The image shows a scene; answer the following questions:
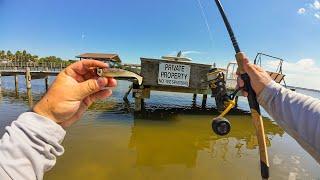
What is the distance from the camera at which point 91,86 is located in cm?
173

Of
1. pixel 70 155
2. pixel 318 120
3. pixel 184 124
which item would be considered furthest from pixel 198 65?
pixel 318 120

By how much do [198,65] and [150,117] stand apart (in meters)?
4.65

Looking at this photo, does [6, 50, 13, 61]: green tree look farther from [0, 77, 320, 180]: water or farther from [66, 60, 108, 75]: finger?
[66, 60, 108, 75]: finger

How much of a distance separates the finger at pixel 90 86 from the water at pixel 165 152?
797 cm

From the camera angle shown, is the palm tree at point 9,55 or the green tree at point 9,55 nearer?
the green tree at point 9,55

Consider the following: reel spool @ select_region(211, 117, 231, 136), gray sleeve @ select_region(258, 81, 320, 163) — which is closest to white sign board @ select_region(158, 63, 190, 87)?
reel spool @ select_region(211, 117, 231, 136)

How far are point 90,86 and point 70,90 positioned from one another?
114 millimetres

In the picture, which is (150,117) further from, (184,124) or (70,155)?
(70,155)

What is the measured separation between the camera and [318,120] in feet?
7.05

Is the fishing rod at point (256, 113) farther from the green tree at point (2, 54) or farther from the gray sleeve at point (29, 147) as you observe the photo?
the green tree at point (2, 54)

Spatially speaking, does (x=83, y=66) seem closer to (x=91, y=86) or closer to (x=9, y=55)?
(x=91, y=86)

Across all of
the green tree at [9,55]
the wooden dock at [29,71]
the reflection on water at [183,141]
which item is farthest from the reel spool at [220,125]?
the green tree at [9,55]

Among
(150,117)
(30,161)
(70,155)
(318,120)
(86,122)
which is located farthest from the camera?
(150,117)

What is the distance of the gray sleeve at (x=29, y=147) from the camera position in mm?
1322
